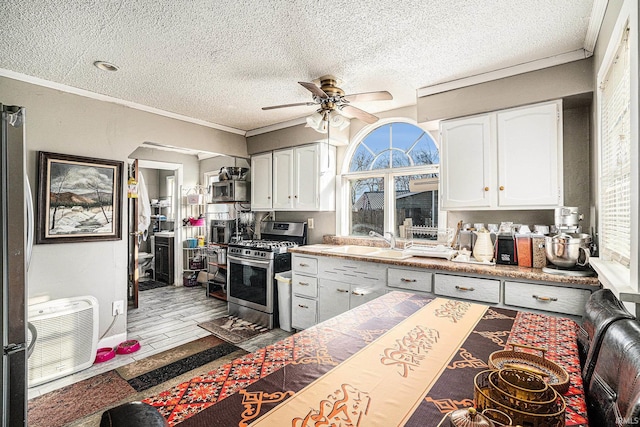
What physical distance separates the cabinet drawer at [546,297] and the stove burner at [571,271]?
0.33 ft

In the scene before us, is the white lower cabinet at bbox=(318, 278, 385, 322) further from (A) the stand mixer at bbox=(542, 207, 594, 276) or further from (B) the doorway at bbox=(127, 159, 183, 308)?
(B) the doorway at bbox=(127, 159, 183, 308)

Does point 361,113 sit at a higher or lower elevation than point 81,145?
higher

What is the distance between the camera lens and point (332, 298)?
317cm

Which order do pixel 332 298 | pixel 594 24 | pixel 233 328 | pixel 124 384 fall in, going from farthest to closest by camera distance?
pixel 233 328, pixel 332 298, pixel 124 384, pixel 594 24

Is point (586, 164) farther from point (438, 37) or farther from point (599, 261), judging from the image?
point (438, 37)

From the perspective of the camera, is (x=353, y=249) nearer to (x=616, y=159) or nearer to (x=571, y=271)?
(x=571, y=271)

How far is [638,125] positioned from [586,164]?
169 centimetres

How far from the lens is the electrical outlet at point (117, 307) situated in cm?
319

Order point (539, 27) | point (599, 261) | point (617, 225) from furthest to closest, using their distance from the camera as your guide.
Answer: point (539, 27) → point (599, 261) → point (617, 225)

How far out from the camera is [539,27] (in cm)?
200

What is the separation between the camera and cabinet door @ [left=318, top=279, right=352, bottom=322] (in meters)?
3.07

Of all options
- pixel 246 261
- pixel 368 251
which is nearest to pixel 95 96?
pixel 246 261

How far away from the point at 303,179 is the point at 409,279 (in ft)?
6.30

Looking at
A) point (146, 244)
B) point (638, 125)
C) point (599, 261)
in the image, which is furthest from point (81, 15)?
point (146, 244)
